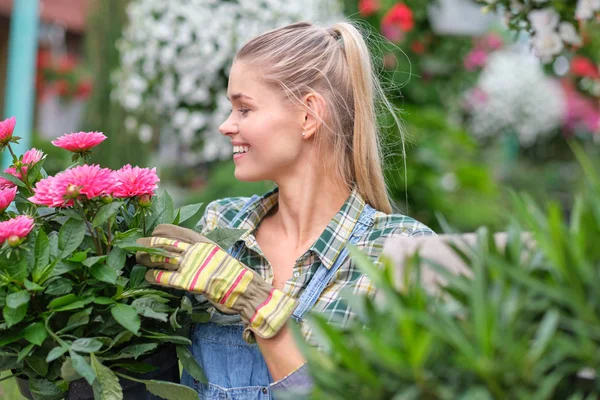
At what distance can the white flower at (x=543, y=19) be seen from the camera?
2.40 metres

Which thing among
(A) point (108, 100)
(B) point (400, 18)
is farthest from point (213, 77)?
(B) point (400, 18)

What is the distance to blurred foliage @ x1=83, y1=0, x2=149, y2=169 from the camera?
4.97 meters

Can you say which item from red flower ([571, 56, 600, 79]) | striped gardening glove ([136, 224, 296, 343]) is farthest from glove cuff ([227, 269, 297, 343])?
red flower ([571, 56, 600, 79])

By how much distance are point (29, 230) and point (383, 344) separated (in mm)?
829

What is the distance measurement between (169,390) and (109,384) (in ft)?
0.44

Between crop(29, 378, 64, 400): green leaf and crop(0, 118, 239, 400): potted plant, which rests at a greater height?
crop(0, 118, 239, 400): potted plant

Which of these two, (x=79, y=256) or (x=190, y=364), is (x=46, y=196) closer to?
(x=79, y=256)

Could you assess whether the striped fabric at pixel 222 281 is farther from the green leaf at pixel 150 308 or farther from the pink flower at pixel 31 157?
the pink flower at pixel 31 157

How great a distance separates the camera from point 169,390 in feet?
4.96

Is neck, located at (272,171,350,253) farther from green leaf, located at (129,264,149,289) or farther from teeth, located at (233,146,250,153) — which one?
green leaf, located at (129,264,149,289)

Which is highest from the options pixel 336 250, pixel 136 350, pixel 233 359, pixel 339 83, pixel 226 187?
pixel 339 83

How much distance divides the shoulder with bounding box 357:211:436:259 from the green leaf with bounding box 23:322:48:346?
77cm

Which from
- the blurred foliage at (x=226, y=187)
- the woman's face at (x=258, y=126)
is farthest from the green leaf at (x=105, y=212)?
the blurred foliage at (x=226, y=187)

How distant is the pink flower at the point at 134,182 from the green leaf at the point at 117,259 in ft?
0.36
